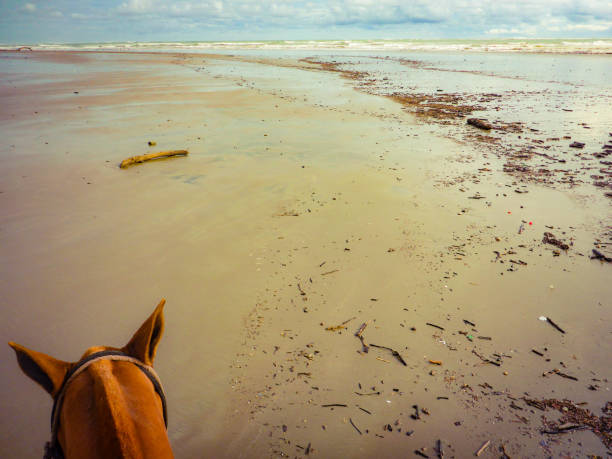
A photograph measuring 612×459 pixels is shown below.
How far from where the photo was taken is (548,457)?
103 inches

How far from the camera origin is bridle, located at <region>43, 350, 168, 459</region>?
1415mm

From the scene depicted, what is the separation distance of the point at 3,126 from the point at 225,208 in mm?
10847

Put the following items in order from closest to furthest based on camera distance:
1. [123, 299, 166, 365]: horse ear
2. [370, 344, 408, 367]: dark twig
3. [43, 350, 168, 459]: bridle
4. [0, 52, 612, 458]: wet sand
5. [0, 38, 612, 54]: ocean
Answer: [43, 350, 168, 459]: bridle
[123, 299, 166, 365]: horse ear
[0, 52, 612, 458]: wet sand
[370, 344, 408, 367]: dark twig
[0, 38, 612, 54]: ocean

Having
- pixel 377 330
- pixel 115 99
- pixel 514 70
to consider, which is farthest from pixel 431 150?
pixel 514 70

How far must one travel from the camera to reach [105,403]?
1.29 m

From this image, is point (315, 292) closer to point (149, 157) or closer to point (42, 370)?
point (42, 370)

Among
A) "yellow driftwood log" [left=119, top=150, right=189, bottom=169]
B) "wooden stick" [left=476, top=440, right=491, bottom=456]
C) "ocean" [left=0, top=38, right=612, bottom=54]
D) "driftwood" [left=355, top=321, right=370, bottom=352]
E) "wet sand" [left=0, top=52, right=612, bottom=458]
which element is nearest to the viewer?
"wooden stick" [left=476, top=440, right=491, bottom=456]

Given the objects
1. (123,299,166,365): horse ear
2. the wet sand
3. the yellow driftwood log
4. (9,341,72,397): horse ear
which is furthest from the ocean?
(9,341,72,397): horse ear

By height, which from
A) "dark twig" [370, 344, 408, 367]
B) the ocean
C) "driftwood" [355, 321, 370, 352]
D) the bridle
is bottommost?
"dark twig" [370, 344, 408, 367]

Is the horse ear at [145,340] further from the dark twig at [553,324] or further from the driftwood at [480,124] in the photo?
the driftwood at [480,124]

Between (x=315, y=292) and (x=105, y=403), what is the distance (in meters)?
3.24

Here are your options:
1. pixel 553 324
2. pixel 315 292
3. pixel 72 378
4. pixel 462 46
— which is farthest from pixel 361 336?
pixel 462 46

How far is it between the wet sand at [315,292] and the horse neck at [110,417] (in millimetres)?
1630

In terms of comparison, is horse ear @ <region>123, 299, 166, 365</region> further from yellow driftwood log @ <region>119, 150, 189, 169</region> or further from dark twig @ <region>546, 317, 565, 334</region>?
yellow driftwood log @ <region>119, 150, 189, 169</region>
